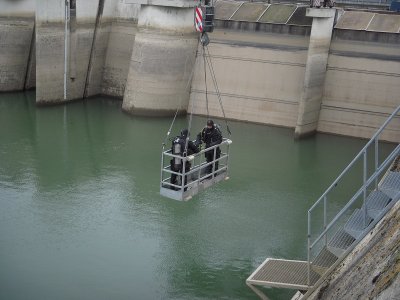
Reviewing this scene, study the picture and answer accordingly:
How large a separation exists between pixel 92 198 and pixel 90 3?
1162 centimetres

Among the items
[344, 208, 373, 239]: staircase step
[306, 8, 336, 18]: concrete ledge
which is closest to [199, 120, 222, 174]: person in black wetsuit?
[344, 208, 373, 239]: staircase step

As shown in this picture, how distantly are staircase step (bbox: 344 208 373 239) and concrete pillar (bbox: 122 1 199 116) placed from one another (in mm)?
14672

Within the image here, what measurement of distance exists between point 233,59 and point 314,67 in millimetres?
3401

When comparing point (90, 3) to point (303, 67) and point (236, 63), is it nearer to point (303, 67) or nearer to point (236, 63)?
point (236, 63)

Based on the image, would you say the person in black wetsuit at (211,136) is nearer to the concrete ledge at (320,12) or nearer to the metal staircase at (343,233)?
the metal staircase at (343,233)

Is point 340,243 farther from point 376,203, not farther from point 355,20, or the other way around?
point 355,20

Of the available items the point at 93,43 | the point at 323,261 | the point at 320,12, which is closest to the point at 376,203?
the point at 323,261

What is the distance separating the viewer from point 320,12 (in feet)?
61.9

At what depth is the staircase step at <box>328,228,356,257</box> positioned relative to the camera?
22.7 feet

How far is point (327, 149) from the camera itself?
1864 cm

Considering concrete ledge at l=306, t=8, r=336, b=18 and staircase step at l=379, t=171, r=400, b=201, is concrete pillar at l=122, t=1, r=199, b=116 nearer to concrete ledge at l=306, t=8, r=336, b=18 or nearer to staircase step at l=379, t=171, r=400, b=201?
concrete ledge at l=306, t=8, r=336, b=18

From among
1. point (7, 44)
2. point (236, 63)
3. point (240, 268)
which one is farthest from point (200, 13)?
point (7, 44)

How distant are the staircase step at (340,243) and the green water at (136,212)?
263 cm

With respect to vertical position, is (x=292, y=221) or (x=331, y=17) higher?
(x=331, y=17)
